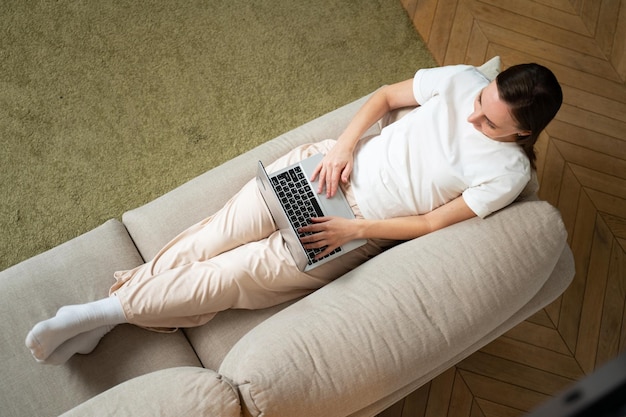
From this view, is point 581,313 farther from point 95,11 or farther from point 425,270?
point 95,11

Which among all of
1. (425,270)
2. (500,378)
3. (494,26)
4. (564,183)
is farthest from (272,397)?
(494,26)

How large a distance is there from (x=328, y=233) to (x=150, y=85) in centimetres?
116

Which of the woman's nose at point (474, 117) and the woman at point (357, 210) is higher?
the woman's nose at point (474, 117)

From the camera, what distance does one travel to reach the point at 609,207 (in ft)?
7.50

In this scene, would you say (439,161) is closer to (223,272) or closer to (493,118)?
(493,118)

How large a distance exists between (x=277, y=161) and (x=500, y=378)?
1189mm

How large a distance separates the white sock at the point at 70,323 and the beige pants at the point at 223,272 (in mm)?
37

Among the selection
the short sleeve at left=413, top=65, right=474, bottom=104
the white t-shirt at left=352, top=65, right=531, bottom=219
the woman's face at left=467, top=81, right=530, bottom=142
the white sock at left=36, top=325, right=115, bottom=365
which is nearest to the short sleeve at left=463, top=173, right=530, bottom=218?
the white t-shirt at left=352, top=65, right=531, bottom=219

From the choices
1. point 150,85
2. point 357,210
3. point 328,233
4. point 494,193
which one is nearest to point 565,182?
point 494,193

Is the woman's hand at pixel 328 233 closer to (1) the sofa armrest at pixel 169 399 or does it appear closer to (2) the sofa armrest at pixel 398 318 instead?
(2) the sofa armrest at pixel 398 318

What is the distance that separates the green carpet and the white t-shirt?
759mm

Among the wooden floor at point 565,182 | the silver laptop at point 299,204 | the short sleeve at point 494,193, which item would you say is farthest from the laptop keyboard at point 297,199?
the wooden floor at point 565,182

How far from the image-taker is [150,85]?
86.8 inches

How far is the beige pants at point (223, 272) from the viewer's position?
149cm
